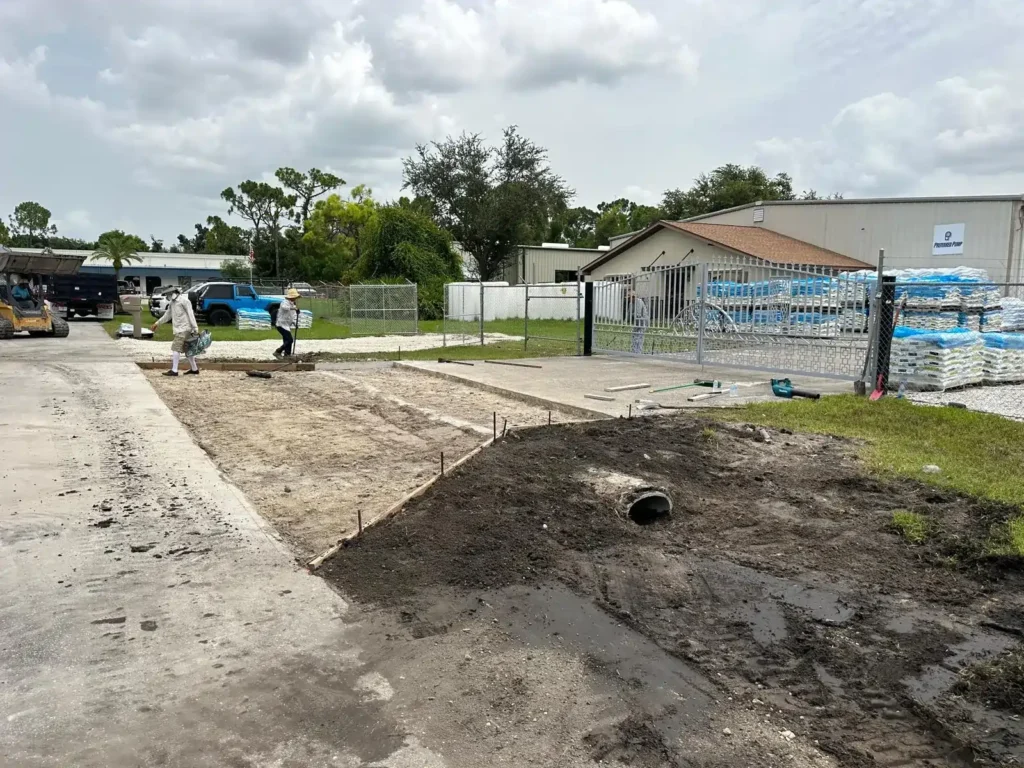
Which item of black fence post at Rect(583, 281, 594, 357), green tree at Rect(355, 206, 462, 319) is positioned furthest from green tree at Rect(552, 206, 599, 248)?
black fence post at Rect(583, 281, 594, 357)

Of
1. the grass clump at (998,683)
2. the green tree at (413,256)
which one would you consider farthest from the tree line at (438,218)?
the grass clump at (998,683)

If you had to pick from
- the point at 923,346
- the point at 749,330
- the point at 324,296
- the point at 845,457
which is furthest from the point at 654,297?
the point at 324,296

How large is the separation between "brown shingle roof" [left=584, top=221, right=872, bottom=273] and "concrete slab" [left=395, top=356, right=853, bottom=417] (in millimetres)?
13567

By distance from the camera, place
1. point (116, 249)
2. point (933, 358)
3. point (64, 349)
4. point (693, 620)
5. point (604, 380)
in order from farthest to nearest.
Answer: point (116, 249)
point (64, 349)
point (604, 380)
point (933, 358)
point (693, 620)

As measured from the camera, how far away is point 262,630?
401cm

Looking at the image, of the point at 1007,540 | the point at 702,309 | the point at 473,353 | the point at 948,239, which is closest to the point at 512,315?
the point at 473,353

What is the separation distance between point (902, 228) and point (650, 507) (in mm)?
29532

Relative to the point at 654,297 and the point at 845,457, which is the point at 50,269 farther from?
the point at 845,457

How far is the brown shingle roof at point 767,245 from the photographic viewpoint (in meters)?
28.5

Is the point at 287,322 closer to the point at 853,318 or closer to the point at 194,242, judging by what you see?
the point at 853,318

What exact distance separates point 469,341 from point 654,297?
30.3 ft

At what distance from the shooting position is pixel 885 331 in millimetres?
10906

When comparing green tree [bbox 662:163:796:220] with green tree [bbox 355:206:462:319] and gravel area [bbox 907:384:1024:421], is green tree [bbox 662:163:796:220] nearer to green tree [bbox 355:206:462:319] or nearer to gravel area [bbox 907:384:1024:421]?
green tree [bbox 355:206:462:319]

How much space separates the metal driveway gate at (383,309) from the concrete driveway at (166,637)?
2097 centimetres
